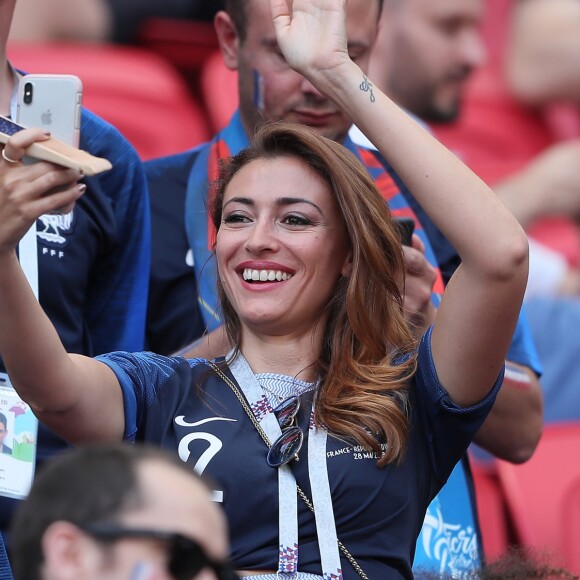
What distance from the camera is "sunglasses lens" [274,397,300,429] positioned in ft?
→ 7.54

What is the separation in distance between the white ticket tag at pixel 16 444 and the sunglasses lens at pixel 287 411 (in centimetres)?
52

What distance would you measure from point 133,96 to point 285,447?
3803 millimetres

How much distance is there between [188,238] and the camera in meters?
3.09

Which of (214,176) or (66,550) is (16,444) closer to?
(214,176)

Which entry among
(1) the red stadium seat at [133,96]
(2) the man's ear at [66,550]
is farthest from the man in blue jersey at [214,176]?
(1) the red stadium seat at [133,96]

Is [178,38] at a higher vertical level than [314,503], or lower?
higher

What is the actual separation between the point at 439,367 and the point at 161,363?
1.62ft

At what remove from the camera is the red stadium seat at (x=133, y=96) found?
566 centimetres

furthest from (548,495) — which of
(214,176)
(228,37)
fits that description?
(228,37)

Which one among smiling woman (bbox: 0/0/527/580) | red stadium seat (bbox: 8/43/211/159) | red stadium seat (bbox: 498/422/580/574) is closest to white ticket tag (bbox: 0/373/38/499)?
smiling woman (bbox: 0/0/527/580)

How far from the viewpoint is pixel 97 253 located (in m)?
2.92

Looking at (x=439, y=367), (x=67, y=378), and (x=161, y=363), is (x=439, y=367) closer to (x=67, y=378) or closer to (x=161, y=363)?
(x=161, y=363)

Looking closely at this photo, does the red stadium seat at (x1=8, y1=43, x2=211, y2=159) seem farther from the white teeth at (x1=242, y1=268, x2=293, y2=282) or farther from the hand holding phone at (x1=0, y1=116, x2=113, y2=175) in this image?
the hand holding phone at (x1=0, y1=116, x2=113, y2=175)

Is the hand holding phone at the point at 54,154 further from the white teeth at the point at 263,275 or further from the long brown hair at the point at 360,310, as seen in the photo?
the long brown hair at the point at 360,310
